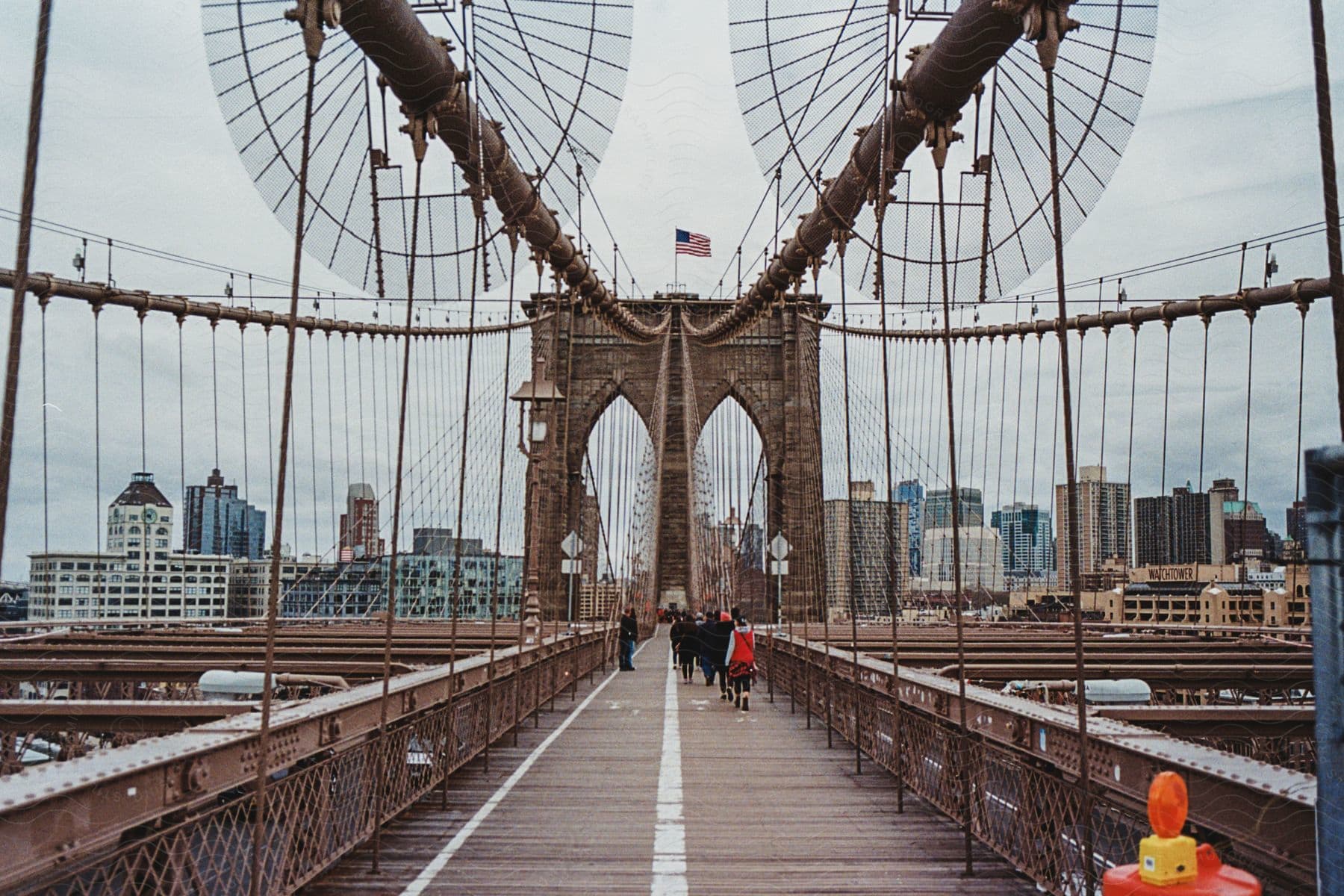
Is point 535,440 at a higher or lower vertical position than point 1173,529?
higher

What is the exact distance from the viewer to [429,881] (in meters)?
5.70

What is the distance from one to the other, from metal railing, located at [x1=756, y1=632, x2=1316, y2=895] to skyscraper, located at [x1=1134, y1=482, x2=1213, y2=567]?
39.7 ft

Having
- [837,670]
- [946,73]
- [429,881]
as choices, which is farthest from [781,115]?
[429,881]

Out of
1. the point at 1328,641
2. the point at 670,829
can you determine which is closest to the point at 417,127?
the point at 670,829

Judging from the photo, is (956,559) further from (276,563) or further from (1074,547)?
(276,563)

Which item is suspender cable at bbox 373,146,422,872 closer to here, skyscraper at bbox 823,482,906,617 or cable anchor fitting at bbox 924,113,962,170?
cable anchor fitting at bbox 924,113,962,170

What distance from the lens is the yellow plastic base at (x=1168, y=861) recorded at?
214 centimetres

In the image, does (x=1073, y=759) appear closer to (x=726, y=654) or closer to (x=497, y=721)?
(x=497, y=721)

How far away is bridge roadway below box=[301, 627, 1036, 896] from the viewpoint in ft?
18.8

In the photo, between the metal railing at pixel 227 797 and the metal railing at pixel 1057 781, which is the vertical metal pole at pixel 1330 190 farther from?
the metal railing at pixel 227 797

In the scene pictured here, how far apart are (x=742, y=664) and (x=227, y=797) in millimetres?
7185

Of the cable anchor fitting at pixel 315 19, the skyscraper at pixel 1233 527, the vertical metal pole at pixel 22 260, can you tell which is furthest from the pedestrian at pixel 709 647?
the vertical metal pole at pixel 22 260

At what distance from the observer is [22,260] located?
124 inches

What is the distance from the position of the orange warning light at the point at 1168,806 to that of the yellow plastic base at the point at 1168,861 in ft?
0.07
